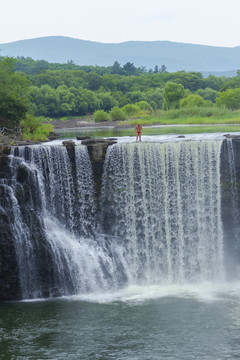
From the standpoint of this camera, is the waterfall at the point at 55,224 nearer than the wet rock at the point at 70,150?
Yes

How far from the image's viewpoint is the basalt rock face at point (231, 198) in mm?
22531

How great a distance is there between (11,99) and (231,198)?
13.9 meters

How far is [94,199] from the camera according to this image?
22562 mm

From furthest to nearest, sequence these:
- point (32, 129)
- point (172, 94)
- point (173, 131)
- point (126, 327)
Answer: point (172, 94) < point (173, 131) < point (32, 129) < point (126, 327)

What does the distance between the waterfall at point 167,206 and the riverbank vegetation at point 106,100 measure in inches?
369

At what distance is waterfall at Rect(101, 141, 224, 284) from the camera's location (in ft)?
72.6

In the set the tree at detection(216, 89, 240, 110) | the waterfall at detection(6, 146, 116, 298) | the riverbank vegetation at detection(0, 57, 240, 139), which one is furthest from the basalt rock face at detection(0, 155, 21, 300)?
the tree at detection(216, 89, 240, 110)

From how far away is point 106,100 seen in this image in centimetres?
9781

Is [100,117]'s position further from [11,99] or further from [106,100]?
[106,100]

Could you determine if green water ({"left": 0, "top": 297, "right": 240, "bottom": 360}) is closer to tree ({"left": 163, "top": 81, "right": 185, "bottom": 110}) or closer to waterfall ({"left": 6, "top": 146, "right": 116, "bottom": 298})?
waterfall ({"left": 6, "top": 146, "right": 116, "bottom": 298})

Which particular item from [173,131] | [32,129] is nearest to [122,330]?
[32,129]

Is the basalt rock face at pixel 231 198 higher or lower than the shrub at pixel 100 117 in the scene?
lower

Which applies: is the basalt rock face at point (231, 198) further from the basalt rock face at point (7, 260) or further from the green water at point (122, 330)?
the basalt rock face at point (7, 260)

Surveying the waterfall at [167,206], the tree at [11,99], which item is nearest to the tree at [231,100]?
the tree at [11,99]
